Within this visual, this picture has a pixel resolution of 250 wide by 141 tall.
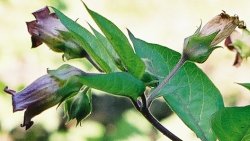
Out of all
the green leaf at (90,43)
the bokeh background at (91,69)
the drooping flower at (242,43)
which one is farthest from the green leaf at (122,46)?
the bokeh background at (91,69)

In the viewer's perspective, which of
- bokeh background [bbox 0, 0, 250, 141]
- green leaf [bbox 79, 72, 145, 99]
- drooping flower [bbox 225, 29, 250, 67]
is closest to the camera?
green leaf [bbox 79, 72, 145, 99]

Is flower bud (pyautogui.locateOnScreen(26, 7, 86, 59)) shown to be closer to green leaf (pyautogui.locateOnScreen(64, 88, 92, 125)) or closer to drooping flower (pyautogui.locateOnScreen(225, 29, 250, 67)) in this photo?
green leaf (pyautogui.locateOnScreen(64, 88, 92, 125))

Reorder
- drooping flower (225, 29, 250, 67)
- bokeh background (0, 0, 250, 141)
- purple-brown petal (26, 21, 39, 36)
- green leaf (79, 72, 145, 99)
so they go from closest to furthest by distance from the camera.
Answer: green leaf (79, 72, 145, 99) < purple-brown petal (26, 21, 39, 36) < drooping flower (225, 29, 250, 67) < bokeh background (0, 0, 250, 141)

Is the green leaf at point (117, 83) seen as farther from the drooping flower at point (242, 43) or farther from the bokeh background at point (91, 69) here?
the bokeh background at point (91, 69)

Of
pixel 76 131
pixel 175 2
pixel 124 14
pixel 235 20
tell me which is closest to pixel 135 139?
pixel 76 131

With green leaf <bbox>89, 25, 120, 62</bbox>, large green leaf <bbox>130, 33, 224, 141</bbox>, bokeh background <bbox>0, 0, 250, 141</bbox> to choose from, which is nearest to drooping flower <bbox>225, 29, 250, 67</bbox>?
large green leaf <bbox>130, 33, 224, 141</bbox>

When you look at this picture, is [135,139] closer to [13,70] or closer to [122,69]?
[13,70]
